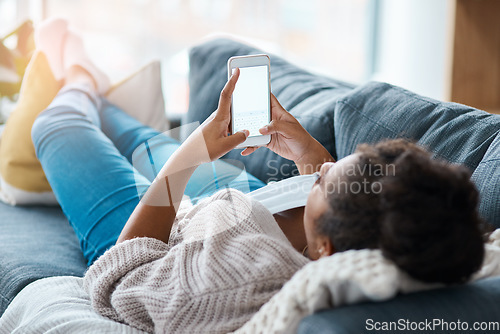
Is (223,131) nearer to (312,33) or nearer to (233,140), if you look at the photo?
(233,140)

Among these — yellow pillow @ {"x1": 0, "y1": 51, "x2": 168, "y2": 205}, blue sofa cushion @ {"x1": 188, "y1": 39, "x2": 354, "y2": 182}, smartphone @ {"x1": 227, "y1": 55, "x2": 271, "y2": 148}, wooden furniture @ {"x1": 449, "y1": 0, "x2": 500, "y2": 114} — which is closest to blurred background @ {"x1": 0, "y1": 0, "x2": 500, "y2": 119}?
wooden furniture @ {"x1": 449, "y1": 0, "x2": 500, "y2": 114}

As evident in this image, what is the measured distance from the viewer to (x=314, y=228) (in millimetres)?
681

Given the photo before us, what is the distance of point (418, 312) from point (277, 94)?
0.88 m

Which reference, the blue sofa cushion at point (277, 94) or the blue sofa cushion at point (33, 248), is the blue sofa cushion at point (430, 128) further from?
the blue sofa cushion at point (33, 248)

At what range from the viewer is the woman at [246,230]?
1.75 ft

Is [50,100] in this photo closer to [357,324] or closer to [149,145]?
[149,145]

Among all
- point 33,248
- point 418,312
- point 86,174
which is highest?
point 418,312

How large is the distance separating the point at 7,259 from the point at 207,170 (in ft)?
1.49

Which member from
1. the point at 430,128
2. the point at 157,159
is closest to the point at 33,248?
the point at 157,159

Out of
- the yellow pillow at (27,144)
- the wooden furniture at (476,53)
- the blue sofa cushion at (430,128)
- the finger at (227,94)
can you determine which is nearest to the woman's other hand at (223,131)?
the finger at (227,94)

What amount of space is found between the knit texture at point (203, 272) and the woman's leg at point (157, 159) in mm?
95

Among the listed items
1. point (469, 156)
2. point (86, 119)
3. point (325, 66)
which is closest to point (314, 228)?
point (469, 156)

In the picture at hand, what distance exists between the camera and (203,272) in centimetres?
65

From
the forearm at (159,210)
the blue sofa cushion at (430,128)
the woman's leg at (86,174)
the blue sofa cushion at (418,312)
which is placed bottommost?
the woman's leg at (86,174)
